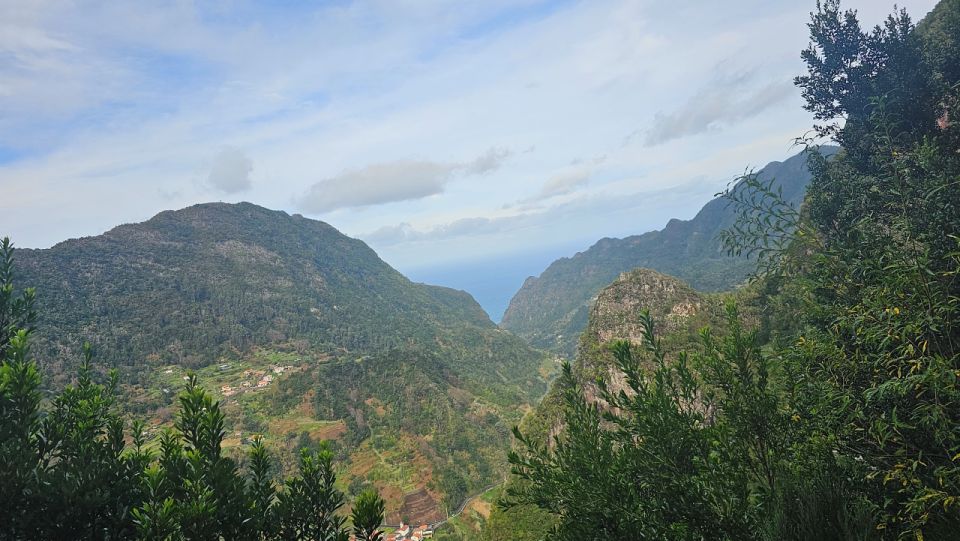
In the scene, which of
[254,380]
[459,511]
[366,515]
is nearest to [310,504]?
[366,515]

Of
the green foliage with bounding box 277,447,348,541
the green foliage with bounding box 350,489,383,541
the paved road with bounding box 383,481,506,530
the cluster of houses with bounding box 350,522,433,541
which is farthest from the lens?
the paved road with bounding box 383,481,506,530

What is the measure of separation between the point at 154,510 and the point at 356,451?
315 feet

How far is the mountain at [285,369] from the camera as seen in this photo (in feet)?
294

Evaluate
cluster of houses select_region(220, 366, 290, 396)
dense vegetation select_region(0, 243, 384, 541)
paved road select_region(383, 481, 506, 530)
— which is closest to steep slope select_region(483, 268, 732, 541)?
paved road select_region(383, 481, 506, 530)

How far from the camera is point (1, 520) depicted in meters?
5.71

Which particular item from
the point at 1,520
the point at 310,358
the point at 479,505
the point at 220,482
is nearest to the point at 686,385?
the point at 220,482

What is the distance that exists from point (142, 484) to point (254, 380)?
132 metres

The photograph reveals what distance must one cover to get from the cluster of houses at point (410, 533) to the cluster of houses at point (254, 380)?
6846 cm

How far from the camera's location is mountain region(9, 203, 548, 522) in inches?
3533

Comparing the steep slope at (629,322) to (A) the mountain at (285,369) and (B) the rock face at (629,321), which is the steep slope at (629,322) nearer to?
(B) the rock face at (629,321)

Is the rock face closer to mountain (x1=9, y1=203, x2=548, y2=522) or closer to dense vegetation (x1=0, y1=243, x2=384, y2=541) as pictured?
mountain (x1=9, y1=203, x2=548, y2=522)

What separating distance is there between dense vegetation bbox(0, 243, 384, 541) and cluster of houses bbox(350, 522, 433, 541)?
67.5 m

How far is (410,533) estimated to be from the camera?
219 feet

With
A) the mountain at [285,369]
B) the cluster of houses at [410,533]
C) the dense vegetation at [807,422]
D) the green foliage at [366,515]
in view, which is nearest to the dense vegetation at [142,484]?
the green foliage at [366,515]
